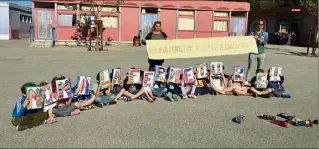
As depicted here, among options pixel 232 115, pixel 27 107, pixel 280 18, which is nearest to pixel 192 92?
pixel 232 115

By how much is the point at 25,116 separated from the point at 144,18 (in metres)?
20.8

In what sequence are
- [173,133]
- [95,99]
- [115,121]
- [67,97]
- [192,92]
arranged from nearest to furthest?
1. [173,133]
2. [115,121]
3. [67,97]
4. [95,99]
5. [192,92]

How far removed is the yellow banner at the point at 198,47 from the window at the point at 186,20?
59.2 feet

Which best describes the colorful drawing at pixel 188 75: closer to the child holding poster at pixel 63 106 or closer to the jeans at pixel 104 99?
the jeans at pixel 104 99

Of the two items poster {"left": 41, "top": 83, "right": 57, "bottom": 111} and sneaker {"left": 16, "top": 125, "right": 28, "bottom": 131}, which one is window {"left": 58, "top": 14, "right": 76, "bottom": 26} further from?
sneaker {"left": 16, "top": 125, "right": 28, "bottom": 131}

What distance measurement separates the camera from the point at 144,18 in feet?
83.7

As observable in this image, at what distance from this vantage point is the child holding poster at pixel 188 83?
7586mm

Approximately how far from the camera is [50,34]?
76.5 ft

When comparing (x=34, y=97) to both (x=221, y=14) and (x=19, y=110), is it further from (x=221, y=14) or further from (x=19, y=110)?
(x=221, y=14)

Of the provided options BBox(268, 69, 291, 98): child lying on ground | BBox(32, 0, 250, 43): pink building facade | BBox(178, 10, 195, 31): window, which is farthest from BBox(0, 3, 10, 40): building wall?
BBox(268, 69, 291, 98): child lying on ground

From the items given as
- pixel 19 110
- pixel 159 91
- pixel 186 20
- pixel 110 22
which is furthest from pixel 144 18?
pixel 19 110

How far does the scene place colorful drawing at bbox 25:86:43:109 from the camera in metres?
5.43

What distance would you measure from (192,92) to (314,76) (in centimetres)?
633

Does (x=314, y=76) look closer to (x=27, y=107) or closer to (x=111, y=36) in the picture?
(x=27, y=107)
